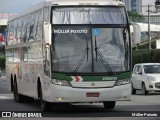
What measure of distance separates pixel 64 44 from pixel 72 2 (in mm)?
1346

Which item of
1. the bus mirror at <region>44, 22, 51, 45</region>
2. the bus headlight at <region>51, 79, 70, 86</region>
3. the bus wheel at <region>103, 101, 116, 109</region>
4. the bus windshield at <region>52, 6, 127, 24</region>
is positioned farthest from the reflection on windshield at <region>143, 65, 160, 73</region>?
the bus mirror at <region>44, 22, 51, 45</region>

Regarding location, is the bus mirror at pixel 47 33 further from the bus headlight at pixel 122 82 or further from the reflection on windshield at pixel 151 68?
the reflection on windshield at pixel 151 68

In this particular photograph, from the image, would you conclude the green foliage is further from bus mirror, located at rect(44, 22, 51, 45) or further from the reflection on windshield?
bus mirror, located at rect(44, 22, 51, 45)

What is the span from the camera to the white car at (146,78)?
27547mm

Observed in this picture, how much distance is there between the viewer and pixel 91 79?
1638 cm

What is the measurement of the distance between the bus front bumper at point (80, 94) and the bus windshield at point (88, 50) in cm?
52

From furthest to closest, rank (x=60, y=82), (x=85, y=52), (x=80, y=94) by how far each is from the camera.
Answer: (x=85, y=52), (x=60, y=82), (x=80, y=94)

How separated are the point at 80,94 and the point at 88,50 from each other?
50.5 inches

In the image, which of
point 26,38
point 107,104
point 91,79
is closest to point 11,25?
point 26,38

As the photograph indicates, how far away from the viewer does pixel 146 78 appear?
2772 centimetres

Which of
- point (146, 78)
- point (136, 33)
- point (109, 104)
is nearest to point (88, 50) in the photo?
point (136, 33)

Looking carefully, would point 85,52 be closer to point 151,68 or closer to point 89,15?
point 89,15

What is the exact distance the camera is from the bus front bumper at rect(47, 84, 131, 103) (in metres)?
16.2

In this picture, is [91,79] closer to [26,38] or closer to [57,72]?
[57,72]
